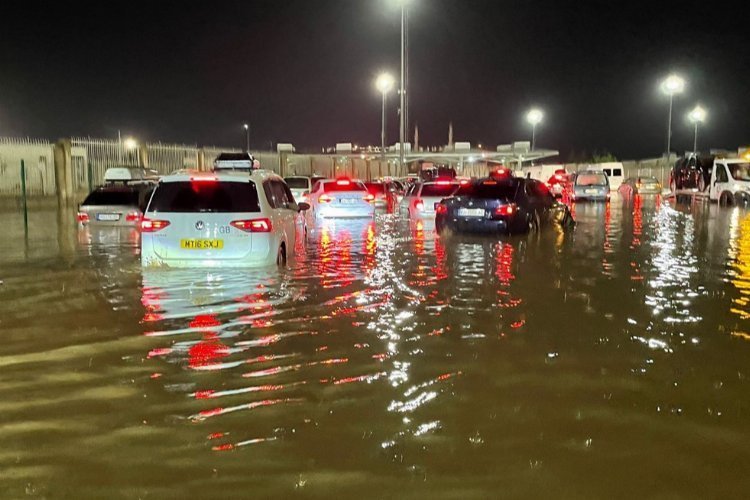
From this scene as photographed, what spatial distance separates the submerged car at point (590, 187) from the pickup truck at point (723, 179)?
4.22 metres

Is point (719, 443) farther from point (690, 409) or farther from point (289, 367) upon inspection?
point (289, 367)

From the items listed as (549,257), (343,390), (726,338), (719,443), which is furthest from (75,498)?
(549,257)

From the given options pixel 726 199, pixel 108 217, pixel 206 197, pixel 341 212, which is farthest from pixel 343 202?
pixel 726 199

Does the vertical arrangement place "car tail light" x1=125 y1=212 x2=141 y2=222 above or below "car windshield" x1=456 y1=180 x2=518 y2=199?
below

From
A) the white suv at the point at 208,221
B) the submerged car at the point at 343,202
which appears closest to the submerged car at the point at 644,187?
the submerged car at the point at 343,202

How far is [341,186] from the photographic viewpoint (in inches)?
945

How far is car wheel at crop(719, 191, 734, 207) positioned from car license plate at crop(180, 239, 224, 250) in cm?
2707

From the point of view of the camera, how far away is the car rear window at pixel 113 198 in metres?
18.2

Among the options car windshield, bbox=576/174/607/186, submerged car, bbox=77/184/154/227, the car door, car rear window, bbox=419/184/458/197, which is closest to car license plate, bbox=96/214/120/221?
submerged car, bbox=77/184/154/227

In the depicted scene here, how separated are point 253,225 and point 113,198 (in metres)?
8.73

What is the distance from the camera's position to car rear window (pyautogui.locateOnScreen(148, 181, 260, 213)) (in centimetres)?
1073

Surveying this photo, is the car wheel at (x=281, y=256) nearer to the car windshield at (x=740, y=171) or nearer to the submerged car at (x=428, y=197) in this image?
the submerged car at (x=428, y=197)

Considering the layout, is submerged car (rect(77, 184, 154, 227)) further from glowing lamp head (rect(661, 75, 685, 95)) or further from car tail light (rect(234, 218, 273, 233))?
glowing lamp head (rect(661, 75, 685, 95))

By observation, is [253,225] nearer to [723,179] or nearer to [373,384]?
[373,384]
